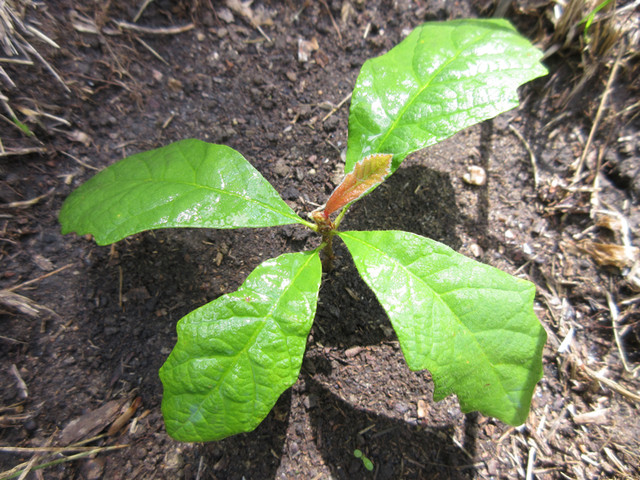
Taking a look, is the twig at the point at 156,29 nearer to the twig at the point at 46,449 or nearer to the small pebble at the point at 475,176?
the small pebble at the point at 475,176

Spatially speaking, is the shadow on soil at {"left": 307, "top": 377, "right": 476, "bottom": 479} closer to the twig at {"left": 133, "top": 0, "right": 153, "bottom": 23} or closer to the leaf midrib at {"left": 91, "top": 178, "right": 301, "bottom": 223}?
the leaf midrib at {"left": 91, "top": 178, "right": 301, "bottom": 223}

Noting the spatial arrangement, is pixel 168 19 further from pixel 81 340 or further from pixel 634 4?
pixel 634 4

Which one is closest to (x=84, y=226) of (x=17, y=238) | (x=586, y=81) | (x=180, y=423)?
(x=17, y=238)

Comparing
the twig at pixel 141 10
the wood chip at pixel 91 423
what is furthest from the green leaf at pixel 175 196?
the twig at pixel 141 10

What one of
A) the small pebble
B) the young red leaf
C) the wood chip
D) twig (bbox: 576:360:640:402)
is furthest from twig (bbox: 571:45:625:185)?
the wood chip

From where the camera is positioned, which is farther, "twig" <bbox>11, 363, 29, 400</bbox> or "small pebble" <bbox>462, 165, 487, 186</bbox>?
"small pebble" <bbox>462, 165, 487, 186</bbox>

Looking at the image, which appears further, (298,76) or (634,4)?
(298,76)

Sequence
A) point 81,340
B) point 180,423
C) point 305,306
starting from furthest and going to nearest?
point 81,340, point 305,306, point 180,423
